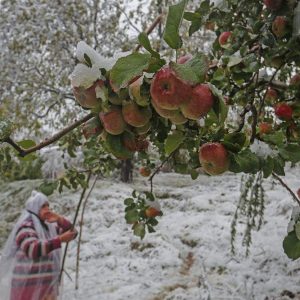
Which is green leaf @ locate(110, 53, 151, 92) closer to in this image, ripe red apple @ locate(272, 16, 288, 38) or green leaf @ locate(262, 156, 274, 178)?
green leaf @ locate(262, 156, 274, 178)

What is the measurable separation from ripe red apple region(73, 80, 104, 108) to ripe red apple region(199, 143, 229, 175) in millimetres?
183

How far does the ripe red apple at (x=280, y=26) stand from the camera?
98 cm

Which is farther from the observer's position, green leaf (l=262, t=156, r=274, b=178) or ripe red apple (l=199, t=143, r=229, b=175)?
green leaf (l=262, t=156, r=274, b=178)

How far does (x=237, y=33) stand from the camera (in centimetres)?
117

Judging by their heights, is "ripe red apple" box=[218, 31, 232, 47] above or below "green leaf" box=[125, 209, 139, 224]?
above

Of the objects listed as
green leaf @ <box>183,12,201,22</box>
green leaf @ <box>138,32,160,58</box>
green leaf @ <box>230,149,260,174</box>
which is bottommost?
green leaf @ <box>230,149,260,174</box>

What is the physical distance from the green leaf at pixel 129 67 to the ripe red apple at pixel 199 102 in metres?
0.07

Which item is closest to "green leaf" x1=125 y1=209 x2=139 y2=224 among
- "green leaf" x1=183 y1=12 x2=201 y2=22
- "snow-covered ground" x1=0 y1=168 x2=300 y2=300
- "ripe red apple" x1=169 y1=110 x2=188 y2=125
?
"green leaf" x1=183 y1=12 x2=201 y2=22

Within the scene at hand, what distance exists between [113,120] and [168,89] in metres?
0.14

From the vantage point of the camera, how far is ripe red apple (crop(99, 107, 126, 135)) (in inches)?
24.9

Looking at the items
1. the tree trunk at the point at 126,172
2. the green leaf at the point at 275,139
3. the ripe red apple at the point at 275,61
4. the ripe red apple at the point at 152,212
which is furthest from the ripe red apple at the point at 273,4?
the tree trunk at the point at 126,172

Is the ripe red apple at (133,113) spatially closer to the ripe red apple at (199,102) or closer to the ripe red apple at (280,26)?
the ripe red apple at (199,102)

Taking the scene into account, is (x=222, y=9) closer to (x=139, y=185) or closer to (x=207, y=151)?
(x=207, y=151)

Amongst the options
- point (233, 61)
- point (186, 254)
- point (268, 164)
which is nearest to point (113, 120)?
point (268, 164)
